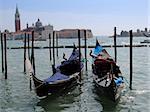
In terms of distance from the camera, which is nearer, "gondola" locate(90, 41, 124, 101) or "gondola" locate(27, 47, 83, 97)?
"gondola" locate(90, 41, 124, 101)

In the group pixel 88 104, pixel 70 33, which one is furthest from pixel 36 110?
pixel 70 33

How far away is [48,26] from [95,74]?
107 metres

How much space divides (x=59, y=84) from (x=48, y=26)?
10970 centimetres

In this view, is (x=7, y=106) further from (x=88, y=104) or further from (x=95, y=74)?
(x=95, y=74)

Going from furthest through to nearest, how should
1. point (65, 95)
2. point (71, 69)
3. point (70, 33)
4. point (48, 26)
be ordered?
point (70, 33) < point (48, 26) < point (71, 69) < point (65, 95)

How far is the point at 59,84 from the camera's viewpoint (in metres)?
13.2

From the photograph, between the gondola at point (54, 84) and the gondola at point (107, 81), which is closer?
the gondola at point (107, 81)

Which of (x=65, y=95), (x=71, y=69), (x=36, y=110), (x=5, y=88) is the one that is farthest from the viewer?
(x=71, y=69)

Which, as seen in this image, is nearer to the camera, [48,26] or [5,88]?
[5,88]

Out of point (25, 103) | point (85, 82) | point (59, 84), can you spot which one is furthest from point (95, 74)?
point (25, 103)

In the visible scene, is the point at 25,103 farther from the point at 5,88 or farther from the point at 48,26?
the point at 48,26

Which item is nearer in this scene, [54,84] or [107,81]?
[54,84]

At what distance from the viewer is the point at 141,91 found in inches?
574

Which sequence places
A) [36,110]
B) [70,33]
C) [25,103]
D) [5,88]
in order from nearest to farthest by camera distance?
1. [36,110]
2. [25,103]
3. [5,88]
4. [70,33]
